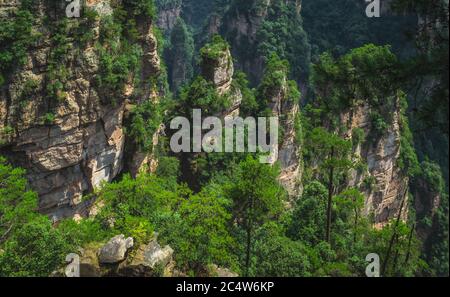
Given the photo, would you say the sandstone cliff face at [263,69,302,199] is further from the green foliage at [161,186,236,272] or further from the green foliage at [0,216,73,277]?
the green foliage at [0,216,73,277]

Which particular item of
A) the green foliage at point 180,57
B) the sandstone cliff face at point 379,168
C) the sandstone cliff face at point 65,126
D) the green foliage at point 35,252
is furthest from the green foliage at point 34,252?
the green foliage at point 180,57

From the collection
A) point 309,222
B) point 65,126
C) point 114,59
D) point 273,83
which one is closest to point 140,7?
point 114,59

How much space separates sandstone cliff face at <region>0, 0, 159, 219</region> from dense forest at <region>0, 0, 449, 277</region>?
9cm

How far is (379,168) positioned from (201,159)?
23102 millimetres

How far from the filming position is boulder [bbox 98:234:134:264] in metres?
16.3

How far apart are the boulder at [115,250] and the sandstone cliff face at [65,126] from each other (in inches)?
613

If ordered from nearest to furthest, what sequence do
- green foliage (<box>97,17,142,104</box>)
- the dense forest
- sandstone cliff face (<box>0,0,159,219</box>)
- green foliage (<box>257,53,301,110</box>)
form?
1. the dense forest
2. sandstone cliff face (<box>0,0,159,219</box>)
3. green foliage (<box>97,17,142,104</box>)
4. green foliage (<box>257,53,301,110</box>)

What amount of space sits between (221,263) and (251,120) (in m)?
23.1

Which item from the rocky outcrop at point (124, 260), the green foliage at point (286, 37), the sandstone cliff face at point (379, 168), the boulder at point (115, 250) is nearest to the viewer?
the rocky outcrop at point (124, 260)

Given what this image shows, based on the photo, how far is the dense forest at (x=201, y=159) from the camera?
1716 centimetres

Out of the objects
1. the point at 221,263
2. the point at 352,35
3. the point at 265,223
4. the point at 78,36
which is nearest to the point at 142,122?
the point at 78,36

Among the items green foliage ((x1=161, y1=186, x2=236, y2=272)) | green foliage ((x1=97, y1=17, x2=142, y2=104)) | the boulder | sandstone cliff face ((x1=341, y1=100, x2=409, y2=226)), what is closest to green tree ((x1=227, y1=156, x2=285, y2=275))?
green foliage ((x1=161, y1=186, x2=236, y2=272))

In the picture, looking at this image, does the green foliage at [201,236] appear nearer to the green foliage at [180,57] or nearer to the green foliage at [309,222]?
the green foliage at [309,222]

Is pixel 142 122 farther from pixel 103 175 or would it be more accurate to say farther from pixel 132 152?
pixel 103 175
